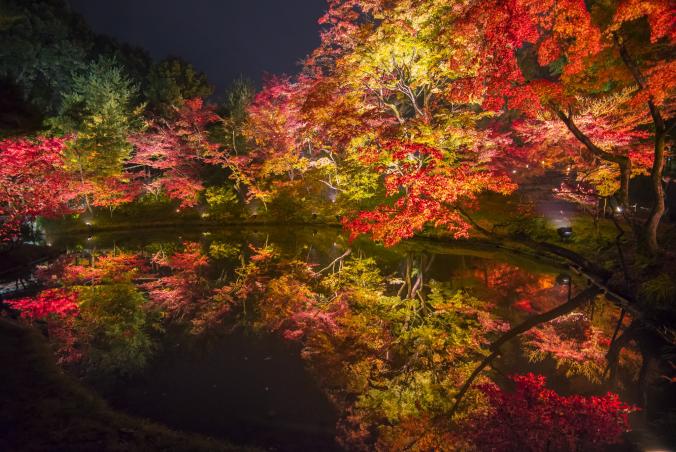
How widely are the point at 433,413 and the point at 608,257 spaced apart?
777 centimetres

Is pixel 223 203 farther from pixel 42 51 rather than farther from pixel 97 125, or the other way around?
pixel 42 51

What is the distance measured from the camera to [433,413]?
165 inches

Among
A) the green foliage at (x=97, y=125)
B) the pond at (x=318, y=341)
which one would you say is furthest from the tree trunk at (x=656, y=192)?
the green foliage at (x=97, y=125)

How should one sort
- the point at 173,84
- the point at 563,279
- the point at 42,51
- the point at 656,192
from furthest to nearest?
the point at 173,84 < the point at 42,51 < the point at 563,279 < the point at 656,192

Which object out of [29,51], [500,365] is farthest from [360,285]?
[29,51]

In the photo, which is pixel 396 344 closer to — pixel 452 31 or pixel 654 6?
pixel 654 6

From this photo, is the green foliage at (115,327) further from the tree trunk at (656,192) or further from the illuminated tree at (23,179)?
the tree trunk at (656,192)

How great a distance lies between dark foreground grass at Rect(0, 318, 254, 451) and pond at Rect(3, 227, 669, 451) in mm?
473

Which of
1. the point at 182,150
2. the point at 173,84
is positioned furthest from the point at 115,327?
the point at 173,84

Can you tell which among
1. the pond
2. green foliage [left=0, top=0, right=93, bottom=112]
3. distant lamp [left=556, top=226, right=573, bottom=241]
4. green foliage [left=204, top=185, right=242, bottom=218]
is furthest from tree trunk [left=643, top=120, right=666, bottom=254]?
green foliage [left=0, top=0, right=93, bottom=112]

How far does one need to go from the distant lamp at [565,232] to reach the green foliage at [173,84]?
81.6 ft

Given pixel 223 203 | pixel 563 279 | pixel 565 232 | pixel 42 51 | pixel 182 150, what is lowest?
pixel 563 279

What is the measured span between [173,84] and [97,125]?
898 centimetres

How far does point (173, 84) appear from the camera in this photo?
26.9m
